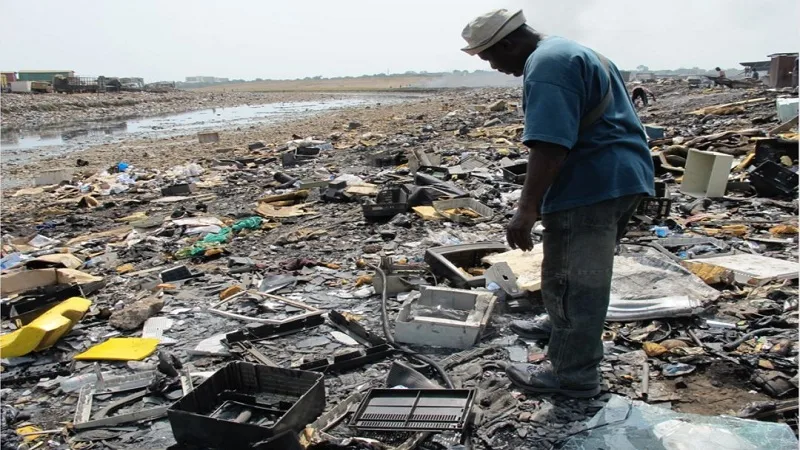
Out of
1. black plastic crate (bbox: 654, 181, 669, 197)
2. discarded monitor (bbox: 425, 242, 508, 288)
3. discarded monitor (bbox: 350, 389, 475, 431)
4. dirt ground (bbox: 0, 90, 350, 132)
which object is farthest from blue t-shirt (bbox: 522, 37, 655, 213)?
dirt ground (bbox: 0, 90, 350, 132)

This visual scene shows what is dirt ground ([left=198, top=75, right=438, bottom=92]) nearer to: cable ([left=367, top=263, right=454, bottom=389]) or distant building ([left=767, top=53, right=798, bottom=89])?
distant building ([left=767, top=53, right=798, bottom=89])

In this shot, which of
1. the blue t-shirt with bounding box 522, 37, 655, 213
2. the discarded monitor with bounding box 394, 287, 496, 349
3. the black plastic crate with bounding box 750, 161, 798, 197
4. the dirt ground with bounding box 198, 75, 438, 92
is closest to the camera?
the blue t-shirt with bounding box 522, 37, 655, 213

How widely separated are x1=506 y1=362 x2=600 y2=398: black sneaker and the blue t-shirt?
3.01 ft

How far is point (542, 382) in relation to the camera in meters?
2.89

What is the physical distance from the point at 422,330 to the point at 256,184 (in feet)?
26.0

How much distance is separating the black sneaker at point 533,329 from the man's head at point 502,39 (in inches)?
64.4

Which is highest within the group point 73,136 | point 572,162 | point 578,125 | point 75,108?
point 75,108

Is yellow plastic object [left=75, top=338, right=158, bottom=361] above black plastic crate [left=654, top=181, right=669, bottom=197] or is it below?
below

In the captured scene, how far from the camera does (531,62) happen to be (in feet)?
7.66

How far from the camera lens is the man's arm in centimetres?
232

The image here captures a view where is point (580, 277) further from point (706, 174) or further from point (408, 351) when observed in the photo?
point (706, 174)

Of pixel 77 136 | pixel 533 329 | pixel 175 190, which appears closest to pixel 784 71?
pixel 175 190

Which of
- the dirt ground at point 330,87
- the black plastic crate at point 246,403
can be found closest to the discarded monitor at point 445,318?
the black plastic crate at point 246,403

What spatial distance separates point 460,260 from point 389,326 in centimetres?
126
